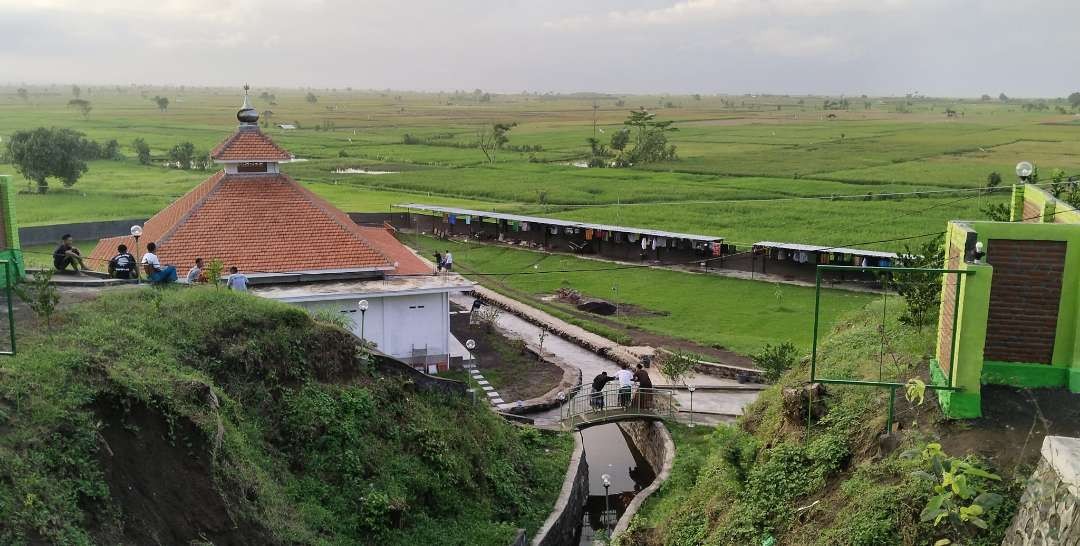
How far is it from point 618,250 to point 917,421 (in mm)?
27843

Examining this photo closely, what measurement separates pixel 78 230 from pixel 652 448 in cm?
2903

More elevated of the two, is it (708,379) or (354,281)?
(354,281)

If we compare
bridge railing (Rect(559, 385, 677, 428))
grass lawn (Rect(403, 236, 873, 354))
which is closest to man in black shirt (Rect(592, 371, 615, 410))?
bridge railing (Rect(559, 385, 677, 428))

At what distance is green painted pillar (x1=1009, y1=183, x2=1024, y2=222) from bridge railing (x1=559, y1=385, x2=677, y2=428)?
8.45m

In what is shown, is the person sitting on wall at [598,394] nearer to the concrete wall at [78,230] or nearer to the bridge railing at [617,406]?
the bridge railing at [617,406]

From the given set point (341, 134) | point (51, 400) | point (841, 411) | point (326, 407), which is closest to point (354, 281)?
point (326, 407)

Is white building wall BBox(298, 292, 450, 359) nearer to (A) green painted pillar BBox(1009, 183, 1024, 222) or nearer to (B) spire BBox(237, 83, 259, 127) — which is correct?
(B) spire BBox(237, 83, 259, 127)

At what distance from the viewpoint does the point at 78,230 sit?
36.5 m

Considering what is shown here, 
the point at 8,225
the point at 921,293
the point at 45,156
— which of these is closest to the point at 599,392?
the point at 921,293

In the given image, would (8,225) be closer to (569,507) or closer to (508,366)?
(569,507)

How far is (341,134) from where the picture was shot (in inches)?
3903

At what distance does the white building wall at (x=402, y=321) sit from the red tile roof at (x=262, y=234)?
3.75 feet

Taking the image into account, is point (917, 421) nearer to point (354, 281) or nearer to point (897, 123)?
point (354, 281)

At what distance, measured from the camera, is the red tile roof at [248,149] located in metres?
21.1
